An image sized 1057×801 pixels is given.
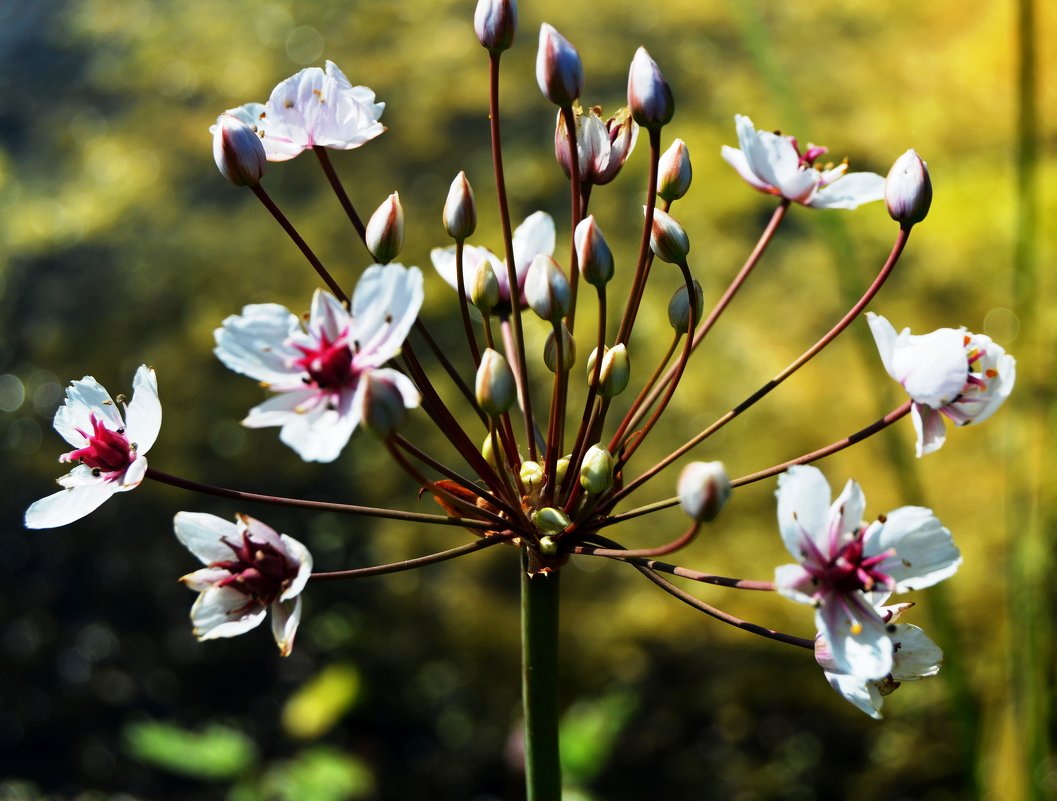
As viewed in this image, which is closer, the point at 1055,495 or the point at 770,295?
the point at 1055,495

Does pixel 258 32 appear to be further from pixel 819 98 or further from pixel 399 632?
pixel 399 632

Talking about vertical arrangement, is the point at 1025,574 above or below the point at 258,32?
below

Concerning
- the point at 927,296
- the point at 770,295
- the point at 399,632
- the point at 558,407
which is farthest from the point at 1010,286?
the point at 558,407

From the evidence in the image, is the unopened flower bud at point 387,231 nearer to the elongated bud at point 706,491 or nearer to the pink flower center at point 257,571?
the pink flower center at point 257,571

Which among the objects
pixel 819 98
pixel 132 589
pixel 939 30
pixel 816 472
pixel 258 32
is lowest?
pixel 816 472

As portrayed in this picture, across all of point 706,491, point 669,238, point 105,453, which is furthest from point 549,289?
point 105,453

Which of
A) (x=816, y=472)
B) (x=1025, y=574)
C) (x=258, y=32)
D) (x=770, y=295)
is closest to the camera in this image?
(x=816, y=472)

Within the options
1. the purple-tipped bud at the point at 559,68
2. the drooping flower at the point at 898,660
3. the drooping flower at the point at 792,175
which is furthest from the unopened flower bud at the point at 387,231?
the drooping flower at the point at 898,660
